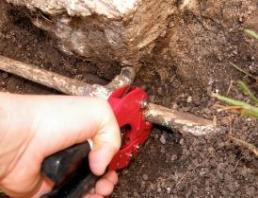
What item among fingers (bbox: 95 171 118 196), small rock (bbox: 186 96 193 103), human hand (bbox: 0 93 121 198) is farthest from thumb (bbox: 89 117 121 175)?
small rock (bbox: 186 96 193 103)

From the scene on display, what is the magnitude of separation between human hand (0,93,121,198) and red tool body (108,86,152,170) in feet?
0.26

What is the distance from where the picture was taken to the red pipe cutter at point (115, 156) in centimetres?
141

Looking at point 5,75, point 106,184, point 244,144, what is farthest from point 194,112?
point 5,75

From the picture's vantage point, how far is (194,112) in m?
1.71

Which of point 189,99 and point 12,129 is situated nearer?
point 12,129

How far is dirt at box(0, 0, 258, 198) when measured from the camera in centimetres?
160

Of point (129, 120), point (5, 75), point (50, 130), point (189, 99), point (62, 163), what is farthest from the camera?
Result: point (5, 75)

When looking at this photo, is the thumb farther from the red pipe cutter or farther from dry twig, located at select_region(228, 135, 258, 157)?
dry twig, located at select_region(228, 135, 258, 157)

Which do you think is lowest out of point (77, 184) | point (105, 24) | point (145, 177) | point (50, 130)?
point (145, 177)

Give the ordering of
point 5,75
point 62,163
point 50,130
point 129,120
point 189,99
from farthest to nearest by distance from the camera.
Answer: point 5,75 → point 189,99 → point 129,120 → point 50,130 → point 62,163

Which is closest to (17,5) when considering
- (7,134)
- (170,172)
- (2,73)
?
(2,73)

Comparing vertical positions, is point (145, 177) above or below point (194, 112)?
below

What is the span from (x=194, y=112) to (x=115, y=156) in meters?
0.26

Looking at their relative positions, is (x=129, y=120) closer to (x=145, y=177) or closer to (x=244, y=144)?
(x=145, y=177)
